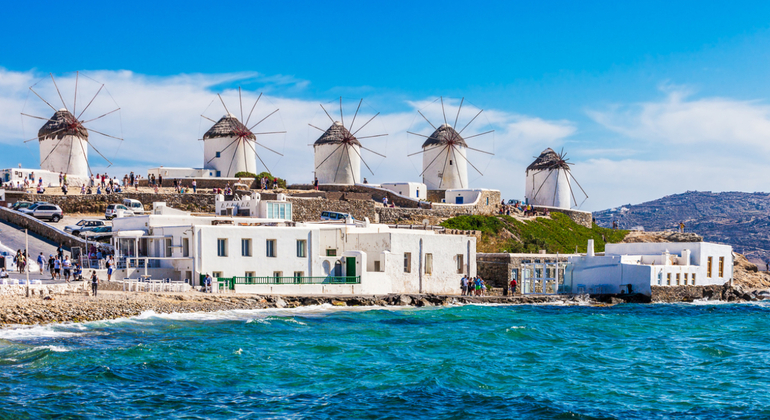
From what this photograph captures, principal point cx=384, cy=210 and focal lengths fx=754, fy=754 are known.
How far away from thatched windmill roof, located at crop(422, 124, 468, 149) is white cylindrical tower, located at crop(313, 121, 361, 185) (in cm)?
739

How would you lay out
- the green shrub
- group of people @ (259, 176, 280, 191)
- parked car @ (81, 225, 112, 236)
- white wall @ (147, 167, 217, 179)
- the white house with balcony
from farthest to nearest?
white wall @ (147, 167, 217, 179) < group of people @ (259, 176, 280, 191) < the green shrub < parked car @ (81, 225, 112, 236) < the white house with balcony

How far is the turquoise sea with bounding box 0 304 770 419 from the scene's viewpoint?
51.4 ft

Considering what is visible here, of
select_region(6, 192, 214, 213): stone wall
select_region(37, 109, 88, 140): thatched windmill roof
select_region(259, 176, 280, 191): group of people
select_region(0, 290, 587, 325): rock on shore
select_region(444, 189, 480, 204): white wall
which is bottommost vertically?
select_region(0, 290, 587, 325): rock on shore

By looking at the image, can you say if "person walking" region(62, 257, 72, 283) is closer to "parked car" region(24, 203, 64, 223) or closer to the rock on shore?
the rock on shore

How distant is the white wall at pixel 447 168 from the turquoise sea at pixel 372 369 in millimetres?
42134

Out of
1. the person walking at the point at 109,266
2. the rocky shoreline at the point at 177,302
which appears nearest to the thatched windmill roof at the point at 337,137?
the rocky shoreline at the point at 177,302

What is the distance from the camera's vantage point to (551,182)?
7394cm

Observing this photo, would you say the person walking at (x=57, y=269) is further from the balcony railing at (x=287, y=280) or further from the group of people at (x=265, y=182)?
the group of people at (x=265, y=182)

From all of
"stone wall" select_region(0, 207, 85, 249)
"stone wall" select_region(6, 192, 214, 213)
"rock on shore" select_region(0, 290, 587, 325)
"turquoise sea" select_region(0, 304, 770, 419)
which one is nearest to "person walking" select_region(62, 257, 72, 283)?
"rock on shore" select_region(0, 290, 587, 325)

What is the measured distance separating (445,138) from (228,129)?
2031cm

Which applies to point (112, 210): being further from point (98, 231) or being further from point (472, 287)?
point (472, 287)

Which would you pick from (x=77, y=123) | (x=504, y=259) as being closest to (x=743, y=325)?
(x=504, y=259)

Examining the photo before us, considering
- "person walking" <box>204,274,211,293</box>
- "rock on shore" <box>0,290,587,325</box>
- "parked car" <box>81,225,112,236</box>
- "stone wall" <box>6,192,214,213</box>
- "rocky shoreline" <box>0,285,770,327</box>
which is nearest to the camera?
"rock on shore" <box>0,290,587,325</box>

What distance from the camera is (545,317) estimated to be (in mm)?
32000
